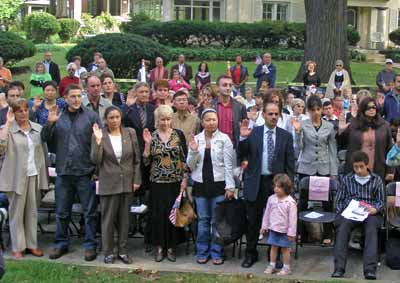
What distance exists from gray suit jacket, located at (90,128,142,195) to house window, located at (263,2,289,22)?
110ft

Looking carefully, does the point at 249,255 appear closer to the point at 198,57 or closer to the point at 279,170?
the point at 279,170

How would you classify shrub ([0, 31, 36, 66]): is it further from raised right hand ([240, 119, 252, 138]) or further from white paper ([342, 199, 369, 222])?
white paper ([342, 199, 369, 222])

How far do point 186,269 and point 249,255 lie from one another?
79 centimetres

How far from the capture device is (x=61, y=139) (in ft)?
26.2

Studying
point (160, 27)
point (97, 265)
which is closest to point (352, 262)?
point (97, 265)

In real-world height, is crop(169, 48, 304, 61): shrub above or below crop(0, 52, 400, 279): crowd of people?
above

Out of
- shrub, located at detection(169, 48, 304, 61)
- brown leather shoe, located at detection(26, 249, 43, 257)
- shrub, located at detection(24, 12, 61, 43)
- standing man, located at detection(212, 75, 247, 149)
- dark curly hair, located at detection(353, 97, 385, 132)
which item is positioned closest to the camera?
brown leather shoe, located at detection(26, 249, 43, 257)

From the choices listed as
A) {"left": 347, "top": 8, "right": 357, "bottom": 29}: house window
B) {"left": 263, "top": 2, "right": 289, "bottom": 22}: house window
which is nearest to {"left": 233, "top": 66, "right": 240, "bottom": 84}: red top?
{"left": 263, "top": 2, "right": 289, "bottom": 22}: house window

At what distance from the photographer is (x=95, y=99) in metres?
8.84

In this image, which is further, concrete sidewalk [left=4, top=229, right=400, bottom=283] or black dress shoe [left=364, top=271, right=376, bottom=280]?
concrete sidewalk [left=4, top=229, right=400, bottom=283]

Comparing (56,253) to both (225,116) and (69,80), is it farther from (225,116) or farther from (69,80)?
(69,80)

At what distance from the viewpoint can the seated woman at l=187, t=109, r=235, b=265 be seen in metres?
7.85

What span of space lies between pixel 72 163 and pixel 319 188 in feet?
10.3

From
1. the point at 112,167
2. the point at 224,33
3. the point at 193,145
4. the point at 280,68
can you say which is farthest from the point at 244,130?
the point at 224,33
